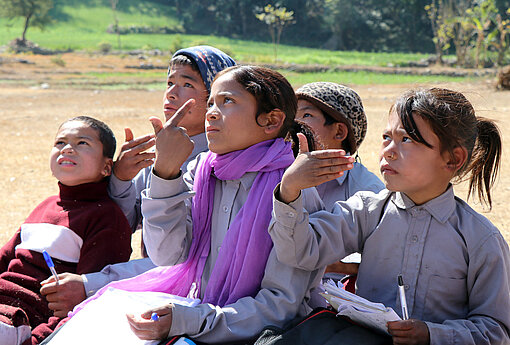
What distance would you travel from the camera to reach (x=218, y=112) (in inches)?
91.4

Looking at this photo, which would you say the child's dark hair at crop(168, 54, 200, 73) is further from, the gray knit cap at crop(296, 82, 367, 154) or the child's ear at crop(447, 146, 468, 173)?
the child's ear at crop(447, 146, 468, 173)

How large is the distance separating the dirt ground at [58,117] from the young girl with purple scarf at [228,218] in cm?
64

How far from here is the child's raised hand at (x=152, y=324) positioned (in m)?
1.99

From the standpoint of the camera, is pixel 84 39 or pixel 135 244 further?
pixel 84 39

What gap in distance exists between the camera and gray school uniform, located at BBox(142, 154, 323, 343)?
206 cm

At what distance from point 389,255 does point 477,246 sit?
31 centimetres

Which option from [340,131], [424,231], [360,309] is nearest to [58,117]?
[340,131]

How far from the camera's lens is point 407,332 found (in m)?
1.92

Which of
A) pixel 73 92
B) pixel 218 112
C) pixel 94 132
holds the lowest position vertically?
pixel 73 92


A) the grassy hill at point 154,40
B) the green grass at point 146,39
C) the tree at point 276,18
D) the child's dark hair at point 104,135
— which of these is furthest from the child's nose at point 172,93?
the tree at point 276,18

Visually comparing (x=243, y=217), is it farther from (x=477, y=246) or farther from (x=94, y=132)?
(x=94, y=132)

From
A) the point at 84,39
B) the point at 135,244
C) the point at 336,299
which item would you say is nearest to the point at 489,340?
the point at 336,299

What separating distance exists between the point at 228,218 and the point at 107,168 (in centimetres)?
93

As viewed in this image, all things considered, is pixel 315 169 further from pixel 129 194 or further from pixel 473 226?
pixel 129 194
